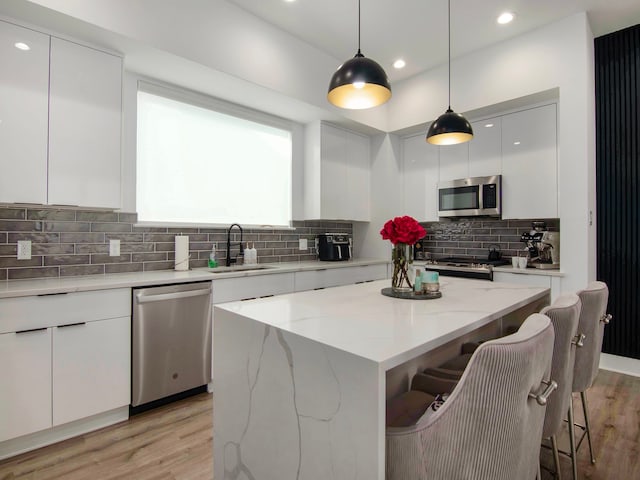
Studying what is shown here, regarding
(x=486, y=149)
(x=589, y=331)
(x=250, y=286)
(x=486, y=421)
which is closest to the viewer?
(x=486, y=421)

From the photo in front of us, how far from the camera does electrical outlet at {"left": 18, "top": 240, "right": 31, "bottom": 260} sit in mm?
2224

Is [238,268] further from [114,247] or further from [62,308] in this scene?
[62,308]

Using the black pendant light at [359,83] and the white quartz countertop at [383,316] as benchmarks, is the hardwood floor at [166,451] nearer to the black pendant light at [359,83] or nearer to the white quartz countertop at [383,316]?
the white quartz countertop at [383,316]

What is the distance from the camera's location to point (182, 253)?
2.89m

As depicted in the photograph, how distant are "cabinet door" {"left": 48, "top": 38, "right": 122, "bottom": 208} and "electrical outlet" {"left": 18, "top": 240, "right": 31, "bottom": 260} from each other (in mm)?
381

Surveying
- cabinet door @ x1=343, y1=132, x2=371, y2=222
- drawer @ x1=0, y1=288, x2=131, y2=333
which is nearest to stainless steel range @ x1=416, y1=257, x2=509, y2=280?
cabinet door @ x1=343, y1=132, x2=371, y2=222

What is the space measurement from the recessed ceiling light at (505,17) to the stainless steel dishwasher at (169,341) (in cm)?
330

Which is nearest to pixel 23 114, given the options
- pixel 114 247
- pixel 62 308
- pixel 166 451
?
pixel 114 247

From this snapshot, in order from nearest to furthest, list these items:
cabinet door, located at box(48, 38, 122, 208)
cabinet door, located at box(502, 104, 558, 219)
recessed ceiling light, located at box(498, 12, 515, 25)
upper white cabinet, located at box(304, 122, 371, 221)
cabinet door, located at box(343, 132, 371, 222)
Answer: cabinet door, located at box(48, 38, 122, 208) → recessed ceiling light, located at box(498, 12, 515, 25) → cabinet door, located at box(502, 104, 558, 219) → upper white cabinet, located at box(304, 122, 371, 221) → cabinet door, located at box(343, 132, 371, 222)

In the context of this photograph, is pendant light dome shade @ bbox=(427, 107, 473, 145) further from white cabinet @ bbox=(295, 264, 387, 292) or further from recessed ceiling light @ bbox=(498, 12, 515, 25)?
white cabinet @ bbox=(295, 264, 387, 292)

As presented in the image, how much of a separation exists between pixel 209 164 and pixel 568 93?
128 inches

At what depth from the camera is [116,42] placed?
7.43ft

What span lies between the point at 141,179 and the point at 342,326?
7.81ft

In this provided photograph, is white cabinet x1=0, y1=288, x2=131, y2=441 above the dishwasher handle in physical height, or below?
below
